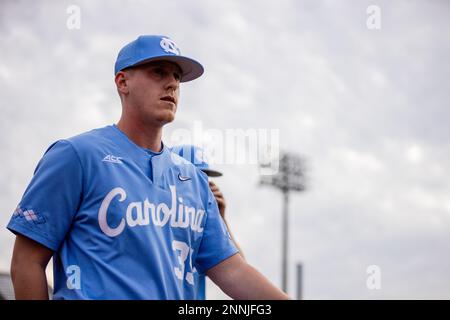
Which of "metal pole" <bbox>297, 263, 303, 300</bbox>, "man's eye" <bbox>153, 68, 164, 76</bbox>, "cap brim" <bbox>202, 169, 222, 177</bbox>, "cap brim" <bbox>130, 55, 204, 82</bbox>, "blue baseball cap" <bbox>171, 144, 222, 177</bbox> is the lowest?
"metal pole" <bbox>297, 263, 303, 300</bbox>

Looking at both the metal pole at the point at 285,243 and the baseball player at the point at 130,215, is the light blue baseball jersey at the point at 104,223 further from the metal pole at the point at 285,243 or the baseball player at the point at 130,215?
the metal pole at the point at 285,243

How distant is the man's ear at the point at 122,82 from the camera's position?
3529 mm

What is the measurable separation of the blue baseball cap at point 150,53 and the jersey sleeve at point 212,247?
83 centimetres

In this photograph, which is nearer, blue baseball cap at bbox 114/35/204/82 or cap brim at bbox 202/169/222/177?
blue baseball cap at bbox 114/35/204/82

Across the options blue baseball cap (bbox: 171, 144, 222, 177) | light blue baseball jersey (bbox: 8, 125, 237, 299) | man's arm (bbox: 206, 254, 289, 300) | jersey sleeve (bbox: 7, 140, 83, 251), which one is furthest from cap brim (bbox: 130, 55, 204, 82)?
blue baseball cap (bbox: 171, 144, 222, 177)

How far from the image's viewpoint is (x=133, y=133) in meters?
3.50

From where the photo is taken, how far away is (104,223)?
3.09 meters

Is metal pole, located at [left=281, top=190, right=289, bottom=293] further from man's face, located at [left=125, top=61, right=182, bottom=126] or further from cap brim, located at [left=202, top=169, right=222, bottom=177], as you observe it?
man's face, located at [left=125, top=61, right=182, bottom=126]

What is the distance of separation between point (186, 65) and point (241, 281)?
3.89ft

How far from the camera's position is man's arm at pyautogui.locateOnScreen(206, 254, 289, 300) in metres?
3.32

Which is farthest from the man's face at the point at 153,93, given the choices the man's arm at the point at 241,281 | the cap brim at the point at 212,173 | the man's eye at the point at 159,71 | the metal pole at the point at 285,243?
the metal pole at the point at 285,243

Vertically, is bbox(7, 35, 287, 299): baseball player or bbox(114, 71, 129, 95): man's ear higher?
bbox(114, 71, 129, 95): man's ear

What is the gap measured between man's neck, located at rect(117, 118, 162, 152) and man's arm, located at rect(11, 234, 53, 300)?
762 millimetres
